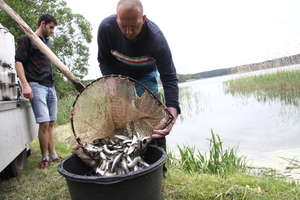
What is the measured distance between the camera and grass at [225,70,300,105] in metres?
8.80

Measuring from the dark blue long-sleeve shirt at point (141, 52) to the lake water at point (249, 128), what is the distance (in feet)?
7.69

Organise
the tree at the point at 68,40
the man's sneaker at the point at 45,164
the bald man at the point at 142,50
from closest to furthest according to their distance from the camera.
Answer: the bald man at the point at 142,50
the man's sneaker at the point at 45,164
the tree at the point at 68,40

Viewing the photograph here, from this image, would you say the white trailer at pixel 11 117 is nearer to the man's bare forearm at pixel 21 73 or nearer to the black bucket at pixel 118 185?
the man's bare forearm at pixel 21 73

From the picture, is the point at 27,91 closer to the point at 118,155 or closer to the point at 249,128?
the point at 118,155

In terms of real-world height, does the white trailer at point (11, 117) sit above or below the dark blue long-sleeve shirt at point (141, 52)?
below

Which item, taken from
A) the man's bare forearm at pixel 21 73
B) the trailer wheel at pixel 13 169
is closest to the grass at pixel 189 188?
the trailer wheel at pixel 13 169

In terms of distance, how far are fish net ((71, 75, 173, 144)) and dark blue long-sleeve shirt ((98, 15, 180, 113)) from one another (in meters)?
0.21

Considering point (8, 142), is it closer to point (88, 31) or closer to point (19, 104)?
point (19, 104)

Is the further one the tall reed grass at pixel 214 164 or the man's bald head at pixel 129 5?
the tall reed grass at pixel 214 164

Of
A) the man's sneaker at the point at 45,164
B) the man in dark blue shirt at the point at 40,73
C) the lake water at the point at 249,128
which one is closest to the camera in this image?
the man in dark blue shirt at the point at 40,73

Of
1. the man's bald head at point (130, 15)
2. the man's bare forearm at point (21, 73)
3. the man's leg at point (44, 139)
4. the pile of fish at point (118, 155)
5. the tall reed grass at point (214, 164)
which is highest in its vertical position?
the man's bald head at point (130, 15)

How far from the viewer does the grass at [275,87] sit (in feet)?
28.9

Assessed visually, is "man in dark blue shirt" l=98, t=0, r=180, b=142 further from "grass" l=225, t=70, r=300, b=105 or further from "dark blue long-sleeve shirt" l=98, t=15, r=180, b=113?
"grass" l=225, t=70, r=300, b=105

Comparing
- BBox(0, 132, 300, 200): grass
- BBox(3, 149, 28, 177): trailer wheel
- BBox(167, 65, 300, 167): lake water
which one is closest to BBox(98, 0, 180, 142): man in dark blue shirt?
BBox(0, 132, 300, 200): grass
